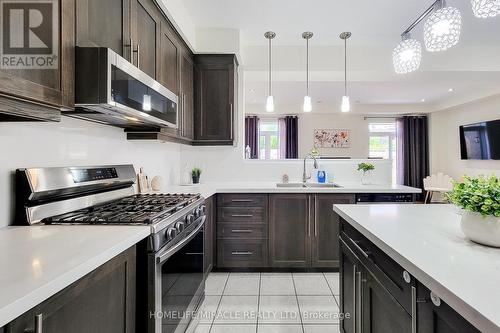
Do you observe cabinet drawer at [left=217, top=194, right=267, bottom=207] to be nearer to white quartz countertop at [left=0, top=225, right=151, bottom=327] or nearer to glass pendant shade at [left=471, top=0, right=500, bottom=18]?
white quartz countertop at [left=0, top=225, right=151, bottom=327]

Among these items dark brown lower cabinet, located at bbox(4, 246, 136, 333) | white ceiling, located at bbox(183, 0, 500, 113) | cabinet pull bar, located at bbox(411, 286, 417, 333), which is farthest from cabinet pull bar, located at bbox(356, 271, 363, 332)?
white ceiling, located at bbox(183, 0, 500, 113)

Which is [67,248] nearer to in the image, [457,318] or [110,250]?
[110,250]

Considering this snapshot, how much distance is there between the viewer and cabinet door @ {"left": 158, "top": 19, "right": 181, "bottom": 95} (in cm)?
221

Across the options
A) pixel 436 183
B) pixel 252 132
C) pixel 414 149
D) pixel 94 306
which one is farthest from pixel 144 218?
pixel 414 149

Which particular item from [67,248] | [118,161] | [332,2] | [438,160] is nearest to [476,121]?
[438,160]

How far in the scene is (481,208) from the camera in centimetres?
96

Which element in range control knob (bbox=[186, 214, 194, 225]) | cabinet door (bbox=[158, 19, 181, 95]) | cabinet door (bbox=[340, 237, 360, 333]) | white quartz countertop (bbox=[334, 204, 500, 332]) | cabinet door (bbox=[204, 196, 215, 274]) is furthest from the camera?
cabinet door (bbox=[204, 196, 215, 274])

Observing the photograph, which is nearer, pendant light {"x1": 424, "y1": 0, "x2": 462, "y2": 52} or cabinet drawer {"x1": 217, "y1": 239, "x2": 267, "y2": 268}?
pendant light {"x1": 424, "y1": 0, "x2": 462, "y2": 52}

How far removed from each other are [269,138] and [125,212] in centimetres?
685

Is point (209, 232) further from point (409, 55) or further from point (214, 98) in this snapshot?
point (409, 55)

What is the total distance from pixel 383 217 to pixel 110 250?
1347 millimetres

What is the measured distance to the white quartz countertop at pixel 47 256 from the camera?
65 cm

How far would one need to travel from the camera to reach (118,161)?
2.06m

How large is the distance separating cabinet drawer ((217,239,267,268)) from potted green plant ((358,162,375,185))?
1.48 metres
